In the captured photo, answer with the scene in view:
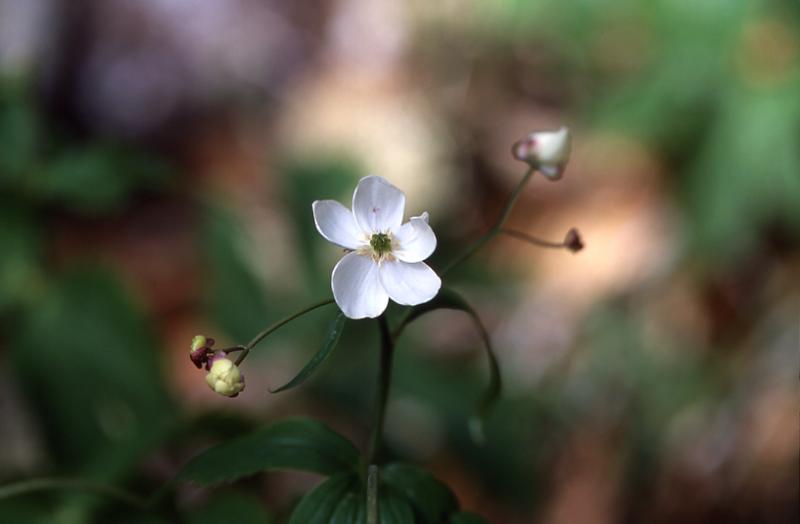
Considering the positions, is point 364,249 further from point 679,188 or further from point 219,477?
point 679,188

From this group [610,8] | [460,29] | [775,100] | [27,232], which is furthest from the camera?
→ [460,29]

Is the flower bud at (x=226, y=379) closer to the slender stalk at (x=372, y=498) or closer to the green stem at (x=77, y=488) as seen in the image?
the slender stalk at (x=372, y=498)

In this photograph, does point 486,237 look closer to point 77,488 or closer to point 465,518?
point 465,518

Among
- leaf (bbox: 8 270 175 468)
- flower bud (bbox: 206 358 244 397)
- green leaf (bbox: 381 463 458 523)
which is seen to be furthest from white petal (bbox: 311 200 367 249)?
leaf (bbox: 8 270 175 468)

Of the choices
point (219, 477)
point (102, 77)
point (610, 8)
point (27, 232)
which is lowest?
point (219, 477)

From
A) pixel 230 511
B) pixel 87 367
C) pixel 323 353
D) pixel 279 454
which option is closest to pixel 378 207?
pixel 323 353

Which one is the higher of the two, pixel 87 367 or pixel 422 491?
pixel 422 491

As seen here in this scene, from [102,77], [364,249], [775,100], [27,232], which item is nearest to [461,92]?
[775,100]

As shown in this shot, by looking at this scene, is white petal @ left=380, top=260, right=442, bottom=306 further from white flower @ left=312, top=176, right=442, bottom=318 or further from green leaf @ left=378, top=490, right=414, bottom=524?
green leaf @ left=378, top=490, right=414, bottom=524
